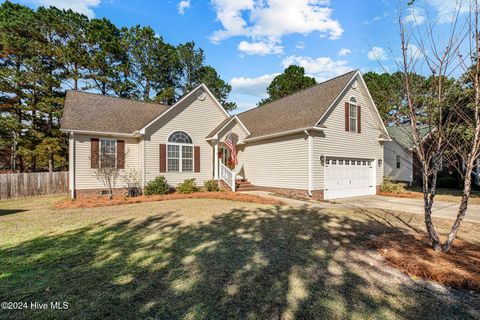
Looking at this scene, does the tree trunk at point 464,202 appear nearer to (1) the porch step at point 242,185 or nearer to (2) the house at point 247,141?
(2) the house at point 247,141

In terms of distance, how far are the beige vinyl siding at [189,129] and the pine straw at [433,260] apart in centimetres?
1087

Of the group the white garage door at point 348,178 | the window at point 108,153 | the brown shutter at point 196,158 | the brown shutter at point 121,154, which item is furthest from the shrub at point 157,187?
the white garage door at point 348,178

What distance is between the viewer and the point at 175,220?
7.08 m

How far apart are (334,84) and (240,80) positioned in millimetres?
22090

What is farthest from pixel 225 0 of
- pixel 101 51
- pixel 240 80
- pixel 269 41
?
pixel 240 80

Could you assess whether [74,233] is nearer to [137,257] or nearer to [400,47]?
[137,257]

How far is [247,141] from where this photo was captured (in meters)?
15.4

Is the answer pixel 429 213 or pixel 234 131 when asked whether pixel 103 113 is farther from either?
pixel 429 213

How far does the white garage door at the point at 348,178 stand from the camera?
12.8 meters

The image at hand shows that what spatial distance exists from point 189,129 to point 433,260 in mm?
12692

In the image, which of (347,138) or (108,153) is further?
(347,138)

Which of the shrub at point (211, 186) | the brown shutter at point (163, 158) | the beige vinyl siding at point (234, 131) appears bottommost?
the shrub at point (211, 186)

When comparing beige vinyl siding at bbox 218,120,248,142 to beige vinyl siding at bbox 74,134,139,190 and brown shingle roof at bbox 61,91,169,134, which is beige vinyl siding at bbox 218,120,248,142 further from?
beige vinyl siding at bbox 74,134,139,190

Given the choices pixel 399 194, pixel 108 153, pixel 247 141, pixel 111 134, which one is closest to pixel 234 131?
pixel 247 141
